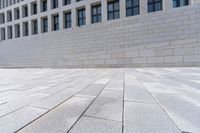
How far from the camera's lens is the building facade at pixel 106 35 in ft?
32.0

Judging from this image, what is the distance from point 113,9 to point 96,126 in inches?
843

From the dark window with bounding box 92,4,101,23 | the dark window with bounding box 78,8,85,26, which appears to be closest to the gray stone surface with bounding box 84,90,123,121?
the dark window with bounding box 92,4,101,23

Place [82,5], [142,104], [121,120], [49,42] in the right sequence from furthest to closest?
[82,5], [49,42], [142,104], [121,120]

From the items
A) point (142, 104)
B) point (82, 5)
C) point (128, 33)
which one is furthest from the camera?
point (82, 5)

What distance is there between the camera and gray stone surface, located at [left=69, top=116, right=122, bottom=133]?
1570mm

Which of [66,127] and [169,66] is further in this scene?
[169,66]

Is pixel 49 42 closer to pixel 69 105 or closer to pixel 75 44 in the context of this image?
pixel 75 44

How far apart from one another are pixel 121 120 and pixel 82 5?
75.5 feet

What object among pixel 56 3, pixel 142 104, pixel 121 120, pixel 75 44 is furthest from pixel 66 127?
pixel 56 3

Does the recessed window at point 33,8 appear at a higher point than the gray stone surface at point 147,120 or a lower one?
higher

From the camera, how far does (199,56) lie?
27.6 feet

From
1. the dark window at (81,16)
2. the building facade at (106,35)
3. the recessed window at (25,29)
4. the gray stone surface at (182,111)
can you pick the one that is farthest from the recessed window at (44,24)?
the gray stone surface at (182,111)

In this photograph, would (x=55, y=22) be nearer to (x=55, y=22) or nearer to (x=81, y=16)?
(x=55, y=22)

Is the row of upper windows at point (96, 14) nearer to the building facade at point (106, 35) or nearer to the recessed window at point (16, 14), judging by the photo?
the building facade at point (106, 35)
